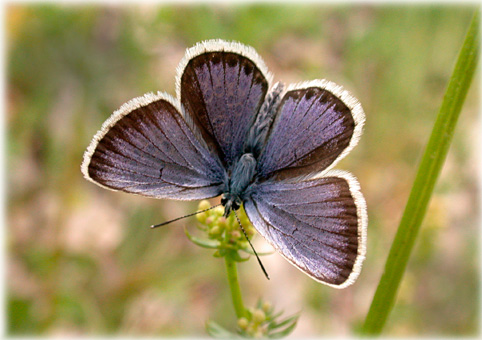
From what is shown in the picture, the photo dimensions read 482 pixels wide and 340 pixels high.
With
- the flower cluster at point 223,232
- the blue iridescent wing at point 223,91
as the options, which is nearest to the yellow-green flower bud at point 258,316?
the flower cluster at point 223,232

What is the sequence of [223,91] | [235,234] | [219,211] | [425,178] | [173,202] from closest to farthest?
[425,178]
[235,234]
[219,211]
[223,91]
[173,202]

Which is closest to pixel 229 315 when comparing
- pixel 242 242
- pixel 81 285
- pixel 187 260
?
pixel 187 260

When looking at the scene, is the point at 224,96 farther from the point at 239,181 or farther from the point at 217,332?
the point at 217,332

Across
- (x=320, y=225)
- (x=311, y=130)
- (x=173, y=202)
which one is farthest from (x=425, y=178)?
(x=173, y=202)

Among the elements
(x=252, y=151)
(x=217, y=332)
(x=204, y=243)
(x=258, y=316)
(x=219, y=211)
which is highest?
(x=252, y=151)

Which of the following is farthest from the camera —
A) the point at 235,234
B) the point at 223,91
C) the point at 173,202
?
the point at 173,202

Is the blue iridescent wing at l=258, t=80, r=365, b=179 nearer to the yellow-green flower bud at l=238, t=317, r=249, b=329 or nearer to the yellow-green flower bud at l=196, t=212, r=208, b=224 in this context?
the yellow-green flower bud at l=196, t=212, r=208, b=224

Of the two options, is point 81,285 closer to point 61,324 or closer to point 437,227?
point 61,324
